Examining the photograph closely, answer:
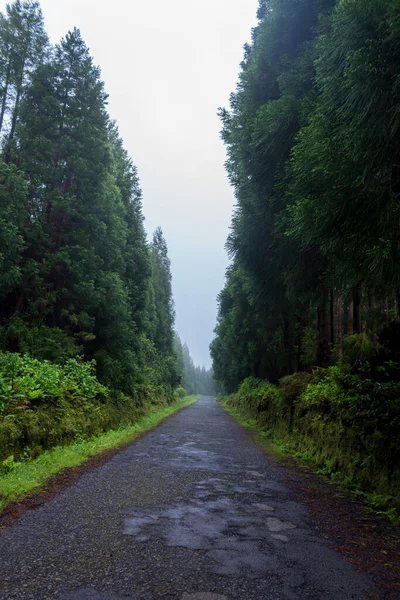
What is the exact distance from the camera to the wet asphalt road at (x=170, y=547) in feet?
9.37

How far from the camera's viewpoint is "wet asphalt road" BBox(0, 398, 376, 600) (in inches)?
112

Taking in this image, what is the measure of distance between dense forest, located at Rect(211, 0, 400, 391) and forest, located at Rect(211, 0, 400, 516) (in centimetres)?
2

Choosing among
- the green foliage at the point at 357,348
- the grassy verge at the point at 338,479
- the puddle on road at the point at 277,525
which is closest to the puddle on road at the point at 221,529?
the puddle on road at the point at 277,525

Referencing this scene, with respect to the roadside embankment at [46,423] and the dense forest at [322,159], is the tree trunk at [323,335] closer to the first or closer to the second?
the dense forest at [322,159]

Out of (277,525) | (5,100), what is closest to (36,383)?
(277,525)

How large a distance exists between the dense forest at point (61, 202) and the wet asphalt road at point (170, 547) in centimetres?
844

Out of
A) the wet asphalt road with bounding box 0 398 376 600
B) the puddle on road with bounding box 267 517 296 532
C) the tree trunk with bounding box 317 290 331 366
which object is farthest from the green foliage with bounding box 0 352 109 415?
the tree trunk with bounding box 317 290 331 366

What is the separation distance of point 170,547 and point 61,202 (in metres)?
13.3

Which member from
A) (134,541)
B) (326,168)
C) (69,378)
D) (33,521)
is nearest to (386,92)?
(326,168)

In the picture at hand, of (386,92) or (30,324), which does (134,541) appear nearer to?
(386,92)

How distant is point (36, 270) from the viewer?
1326cm

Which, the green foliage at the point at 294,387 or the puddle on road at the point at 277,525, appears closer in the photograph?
the puddle on road at the point at 277,525

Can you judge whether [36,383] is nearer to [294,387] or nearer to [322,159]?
[322,159]

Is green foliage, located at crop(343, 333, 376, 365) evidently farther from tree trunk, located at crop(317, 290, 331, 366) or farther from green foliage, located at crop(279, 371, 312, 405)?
tree trunk, located at crop(317, 290, 331, 366)
